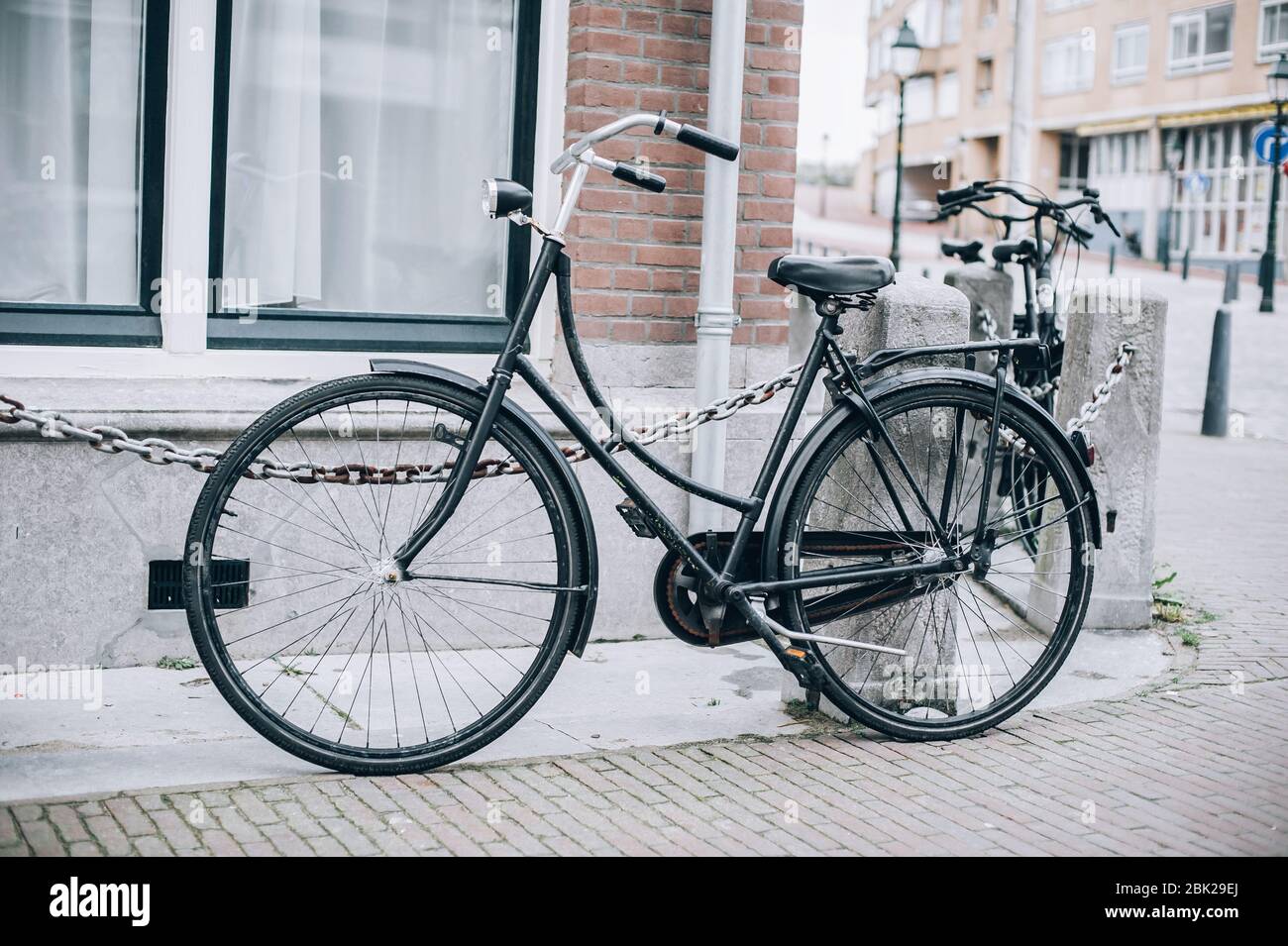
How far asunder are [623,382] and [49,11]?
2408mm

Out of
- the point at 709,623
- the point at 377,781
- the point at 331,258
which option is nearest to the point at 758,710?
the point at 709,623

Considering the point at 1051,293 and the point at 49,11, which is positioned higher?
the point at 49,11

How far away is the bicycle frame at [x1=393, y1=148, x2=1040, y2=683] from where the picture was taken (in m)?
3.94

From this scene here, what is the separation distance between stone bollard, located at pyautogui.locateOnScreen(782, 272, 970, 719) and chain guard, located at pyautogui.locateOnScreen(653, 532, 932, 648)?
12 centimetres

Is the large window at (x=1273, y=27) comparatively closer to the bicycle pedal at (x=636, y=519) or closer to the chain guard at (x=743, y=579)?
the chain guard at (x=743, y=579)

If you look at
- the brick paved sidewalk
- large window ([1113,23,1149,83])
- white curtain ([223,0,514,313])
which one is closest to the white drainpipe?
white curtain ([223,0,514,313])

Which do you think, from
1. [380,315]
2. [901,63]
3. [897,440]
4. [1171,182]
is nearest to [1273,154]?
[901,63]

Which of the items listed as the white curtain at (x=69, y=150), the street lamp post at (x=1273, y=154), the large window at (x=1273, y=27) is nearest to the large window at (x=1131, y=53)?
the large window at (x=1273, y=27)

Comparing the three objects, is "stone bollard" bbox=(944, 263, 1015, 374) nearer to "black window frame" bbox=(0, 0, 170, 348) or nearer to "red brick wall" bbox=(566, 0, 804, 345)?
"red brick wall" bbox=(566, 0, 804, 345)

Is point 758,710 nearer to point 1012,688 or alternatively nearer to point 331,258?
point 1012,688

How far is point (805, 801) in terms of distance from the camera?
3.92 metres

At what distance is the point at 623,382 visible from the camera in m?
5.63
